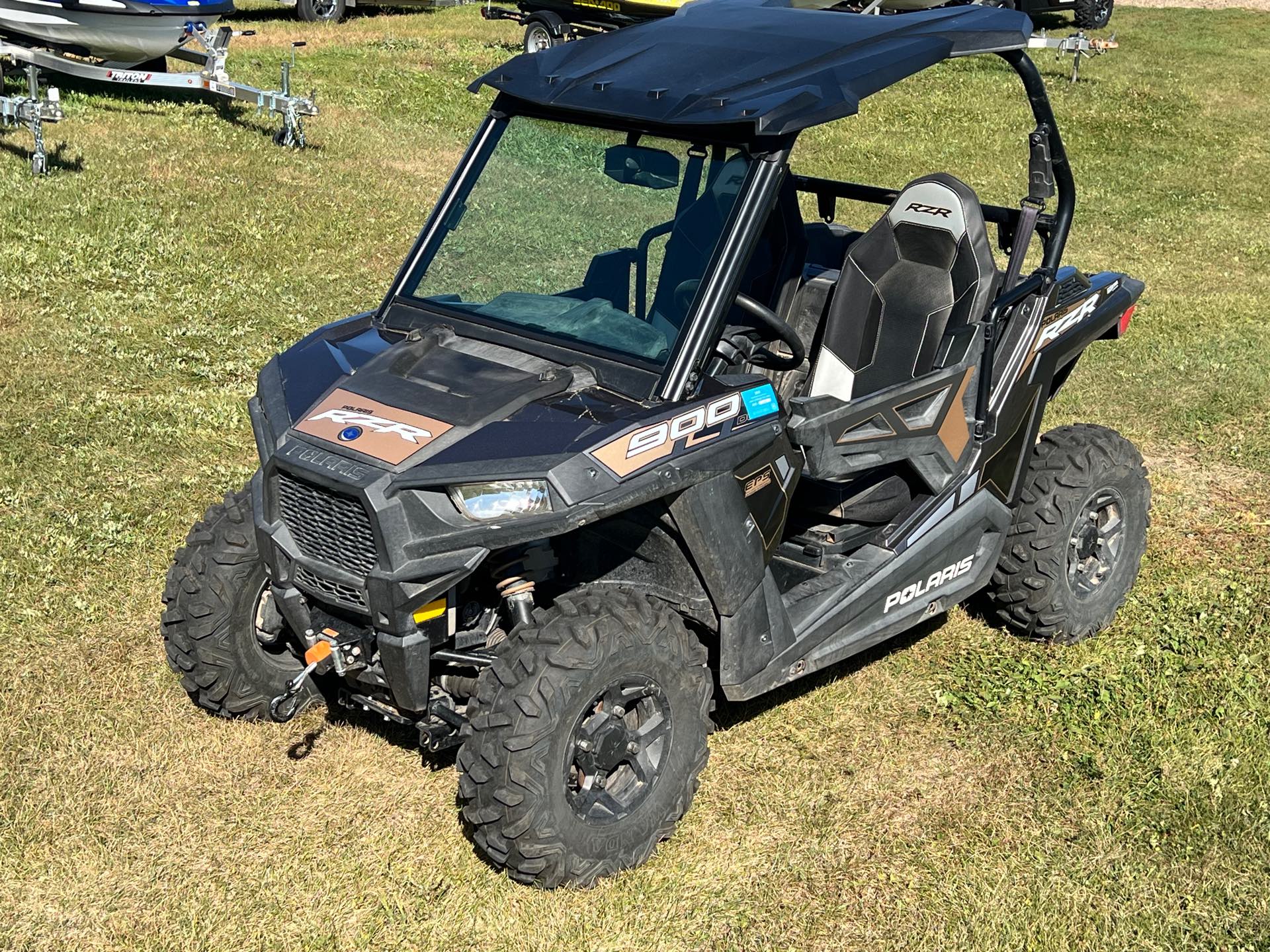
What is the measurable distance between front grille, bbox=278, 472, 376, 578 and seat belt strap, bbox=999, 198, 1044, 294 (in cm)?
238

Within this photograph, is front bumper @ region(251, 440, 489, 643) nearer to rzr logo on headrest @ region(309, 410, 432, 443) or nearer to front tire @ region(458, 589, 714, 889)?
rzr logo on headrest @ region(309, 410, 432, 443)

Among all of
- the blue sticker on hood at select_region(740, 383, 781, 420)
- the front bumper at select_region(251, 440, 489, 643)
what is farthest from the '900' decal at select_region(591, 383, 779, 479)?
the front bumper at select_region(251, 440, 489, 643)

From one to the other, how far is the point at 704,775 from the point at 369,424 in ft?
5.58

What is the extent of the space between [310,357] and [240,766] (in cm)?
136

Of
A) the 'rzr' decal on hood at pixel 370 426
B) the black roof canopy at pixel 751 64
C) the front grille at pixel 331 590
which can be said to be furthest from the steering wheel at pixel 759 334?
the front grille at pixel 331 590

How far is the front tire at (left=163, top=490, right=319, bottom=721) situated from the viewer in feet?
14.3

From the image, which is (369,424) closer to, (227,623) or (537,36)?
(227,623)

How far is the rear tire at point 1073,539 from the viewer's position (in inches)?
203

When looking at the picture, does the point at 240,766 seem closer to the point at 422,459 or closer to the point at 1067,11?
the point at 422,459

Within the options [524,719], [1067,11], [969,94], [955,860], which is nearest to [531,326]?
[524,719]

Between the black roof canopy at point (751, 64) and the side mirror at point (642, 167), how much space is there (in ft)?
0.43

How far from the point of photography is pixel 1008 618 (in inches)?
213

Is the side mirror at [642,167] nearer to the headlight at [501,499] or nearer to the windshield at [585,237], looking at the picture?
the windshield at [585,237]

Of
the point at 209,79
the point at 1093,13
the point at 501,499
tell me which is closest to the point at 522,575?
the point at 501,499
